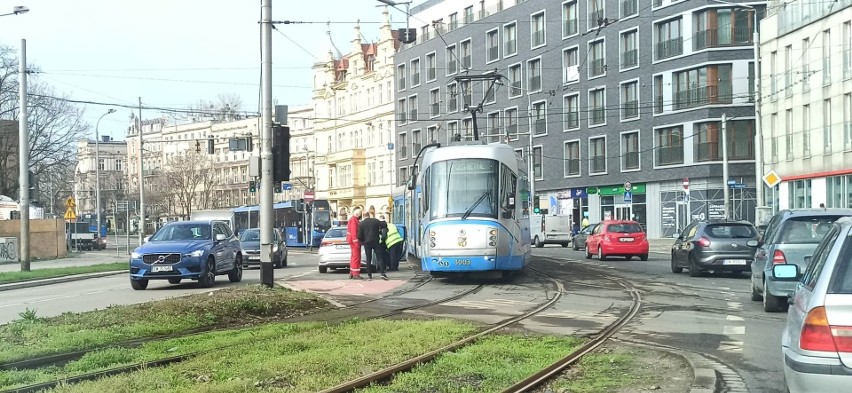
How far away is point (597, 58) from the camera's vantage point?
62.8 m

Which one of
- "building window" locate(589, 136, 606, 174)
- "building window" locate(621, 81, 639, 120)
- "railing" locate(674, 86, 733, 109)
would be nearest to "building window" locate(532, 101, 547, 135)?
"building window" locate(589, 136, 606, 174)

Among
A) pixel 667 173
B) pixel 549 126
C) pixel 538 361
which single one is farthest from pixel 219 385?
pixel 549 126

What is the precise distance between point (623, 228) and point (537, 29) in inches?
1367

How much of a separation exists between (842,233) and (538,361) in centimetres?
404

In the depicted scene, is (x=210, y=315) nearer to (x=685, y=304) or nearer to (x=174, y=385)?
(x=174, y=385)

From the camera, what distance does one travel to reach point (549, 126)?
223 ft

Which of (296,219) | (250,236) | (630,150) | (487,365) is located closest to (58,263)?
(250,236)

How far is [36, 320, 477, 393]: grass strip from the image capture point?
8078 mm

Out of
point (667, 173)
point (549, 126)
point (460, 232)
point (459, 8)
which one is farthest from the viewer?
point (459, 8)

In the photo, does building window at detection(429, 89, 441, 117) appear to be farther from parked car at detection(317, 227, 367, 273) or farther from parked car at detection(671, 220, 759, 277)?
parked car at detection(671, 220, 759, 277)

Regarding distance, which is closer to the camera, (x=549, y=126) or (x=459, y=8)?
(x=549, y=126)

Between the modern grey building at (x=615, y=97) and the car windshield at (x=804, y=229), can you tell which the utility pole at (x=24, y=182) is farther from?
the car windshield at (x=804, y=229)

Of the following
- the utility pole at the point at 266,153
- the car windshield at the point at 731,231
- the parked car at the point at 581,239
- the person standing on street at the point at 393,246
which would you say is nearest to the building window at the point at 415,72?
the parked car at the point at 581,239

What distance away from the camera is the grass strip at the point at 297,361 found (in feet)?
26.5
